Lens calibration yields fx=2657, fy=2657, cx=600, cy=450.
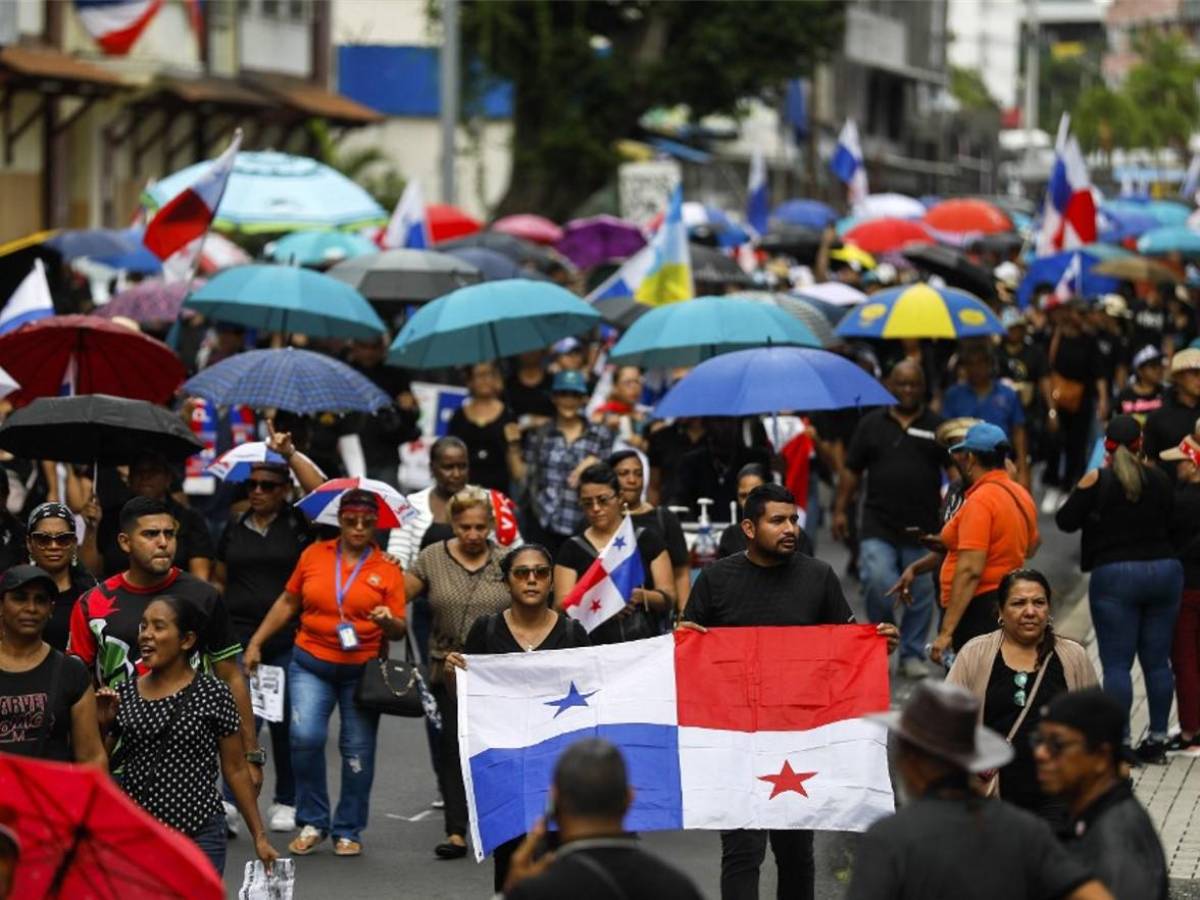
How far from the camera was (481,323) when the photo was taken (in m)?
14.9

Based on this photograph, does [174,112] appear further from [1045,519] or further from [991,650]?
[991,650]

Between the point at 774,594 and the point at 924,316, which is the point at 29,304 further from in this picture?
the point at 774,594

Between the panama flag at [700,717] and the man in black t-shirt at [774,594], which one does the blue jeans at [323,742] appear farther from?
the man in black t-shirt at [774,594]

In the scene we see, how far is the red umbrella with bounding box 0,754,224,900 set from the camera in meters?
5.94

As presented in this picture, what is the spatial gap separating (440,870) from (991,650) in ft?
8.83

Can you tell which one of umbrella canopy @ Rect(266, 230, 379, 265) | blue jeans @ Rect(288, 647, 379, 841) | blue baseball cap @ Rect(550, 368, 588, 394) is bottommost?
blue jeans @ Rect(288, 647, 379, 841)

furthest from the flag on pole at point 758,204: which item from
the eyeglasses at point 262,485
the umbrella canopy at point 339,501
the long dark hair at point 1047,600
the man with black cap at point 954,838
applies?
the man with black cap at point 954,838

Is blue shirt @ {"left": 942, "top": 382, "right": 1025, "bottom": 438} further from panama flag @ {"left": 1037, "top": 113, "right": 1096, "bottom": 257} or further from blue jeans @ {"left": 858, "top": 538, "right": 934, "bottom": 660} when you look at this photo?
panama flag @ {"left": 1037, "top": 113, "right": 1096, "bottom": 257}

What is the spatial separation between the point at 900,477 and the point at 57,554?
549 cm

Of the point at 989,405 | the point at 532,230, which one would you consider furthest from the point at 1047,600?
the point at 532,230

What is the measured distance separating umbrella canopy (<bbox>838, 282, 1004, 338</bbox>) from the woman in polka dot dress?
8.31 metres

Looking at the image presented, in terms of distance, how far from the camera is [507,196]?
43000 mm

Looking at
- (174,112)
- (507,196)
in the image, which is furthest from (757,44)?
(174,112)

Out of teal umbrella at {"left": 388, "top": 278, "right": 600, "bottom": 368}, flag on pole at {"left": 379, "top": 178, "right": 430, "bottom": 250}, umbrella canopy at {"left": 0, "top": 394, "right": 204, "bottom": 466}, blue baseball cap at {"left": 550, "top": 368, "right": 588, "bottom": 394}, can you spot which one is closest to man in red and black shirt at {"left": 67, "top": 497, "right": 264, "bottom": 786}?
umbrella canopy at {"left": 0, "top": 394, "right": 204, "bottom": 466}
